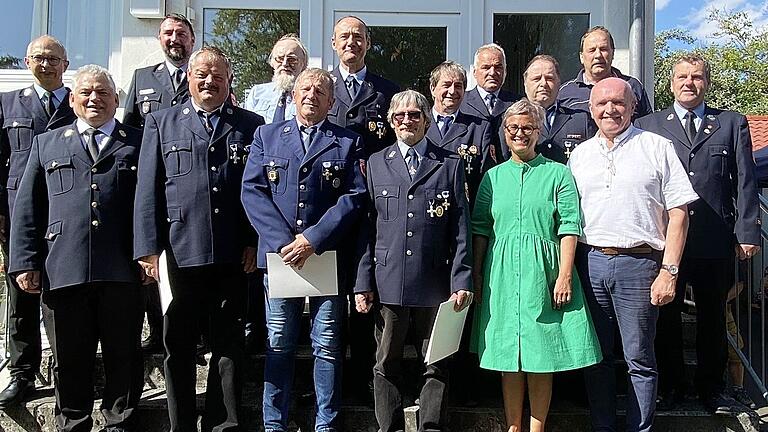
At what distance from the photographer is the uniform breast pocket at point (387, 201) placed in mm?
3502

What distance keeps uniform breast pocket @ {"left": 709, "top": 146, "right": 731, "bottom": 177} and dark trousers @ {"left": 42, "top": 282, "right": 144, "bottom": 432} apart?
311 cm

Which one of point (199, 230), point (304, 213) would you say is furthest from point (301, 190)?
point (199, 230)

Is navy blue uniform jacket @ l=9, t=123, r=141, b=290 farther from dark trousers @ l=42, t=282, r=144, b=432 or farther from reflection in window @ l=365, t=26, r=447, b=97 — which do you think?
reflection in window @ l=365, t=26, r=447, b=97

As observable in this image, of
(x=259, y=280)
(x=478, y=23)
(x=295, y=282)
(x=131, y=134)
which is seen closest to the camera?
(x=295, y=282)

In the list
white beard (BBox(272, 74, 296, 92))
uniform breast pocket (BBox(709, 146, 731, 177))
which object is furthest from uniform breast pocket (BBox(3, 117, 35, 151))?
uniform breast pocket (BBox(709, 146, 731, 177))

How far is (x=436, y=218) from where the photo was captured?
3477 millimetres

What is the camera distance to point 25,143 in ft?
13.3

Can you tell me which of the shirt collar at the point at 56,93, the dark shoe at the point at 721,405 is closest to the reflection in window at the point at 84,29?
the shirt collar at the point at 56,93

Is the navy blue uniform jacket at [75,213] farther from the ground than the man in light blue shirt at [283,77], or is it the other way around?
the man in light blue shirt at [283,77]

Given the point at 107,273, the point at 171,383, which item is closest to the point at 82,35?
the point at 107,273

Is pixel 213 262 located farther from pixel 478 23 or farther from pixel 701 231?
pixel 478 23

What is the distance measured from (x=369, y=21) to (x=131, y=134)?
3197mm

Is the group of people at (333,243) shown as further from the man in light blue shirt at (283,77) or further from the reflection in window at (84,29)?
the reflection in window at (84,29)

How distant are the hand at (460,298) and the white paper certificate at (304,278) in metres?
0.57
